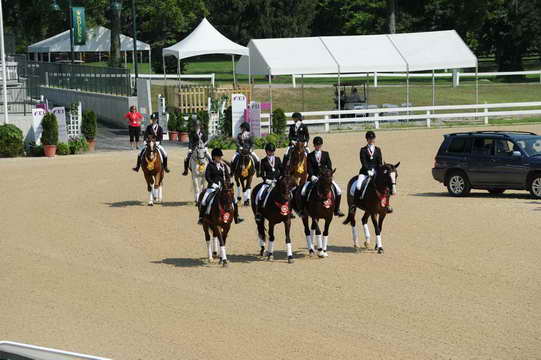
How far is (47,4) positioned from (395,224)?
5546 cm

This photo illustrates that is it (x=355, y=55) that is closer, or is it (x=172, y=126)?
(x=172, y=126)

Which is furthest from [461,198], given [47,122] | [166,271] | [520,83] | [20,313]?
[520,83]

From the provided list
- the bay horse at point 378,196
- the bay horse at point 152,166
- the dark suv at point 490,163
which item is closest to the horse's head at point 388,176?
the bay horse at point 378,196

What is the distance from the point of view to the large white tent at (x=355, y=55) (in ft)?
151

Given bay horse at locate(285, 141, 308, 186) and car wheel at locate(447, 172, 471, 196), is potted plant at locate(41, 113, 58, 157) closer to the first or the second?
car wheel at locate(447, 172, 471, 196)

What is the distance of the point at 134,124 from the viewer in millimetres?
41281

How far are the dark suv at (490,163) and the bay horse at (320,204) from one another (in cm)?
879

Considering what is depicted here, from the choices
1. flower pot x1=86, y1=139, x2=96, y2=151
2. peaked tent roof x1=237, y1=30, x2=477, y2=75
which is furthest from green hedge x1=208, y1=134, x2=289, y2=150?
flower pot x1=86, y1=139, x2=96, y2=151

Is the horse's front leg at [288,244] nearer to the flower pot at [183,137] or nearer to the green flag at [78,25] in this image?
the flower pot at [183,137]

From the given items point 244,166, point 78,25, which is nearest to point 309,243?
point 244,166

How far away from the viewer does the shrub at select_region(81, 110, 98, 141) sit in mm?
41875

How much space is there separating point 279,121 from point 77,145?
825 centimetres

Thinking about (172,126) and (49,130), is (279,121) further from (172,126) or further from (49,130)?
(49,130)

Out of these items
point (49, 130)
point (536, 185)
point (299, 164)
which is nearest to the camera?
point (299, 164)
